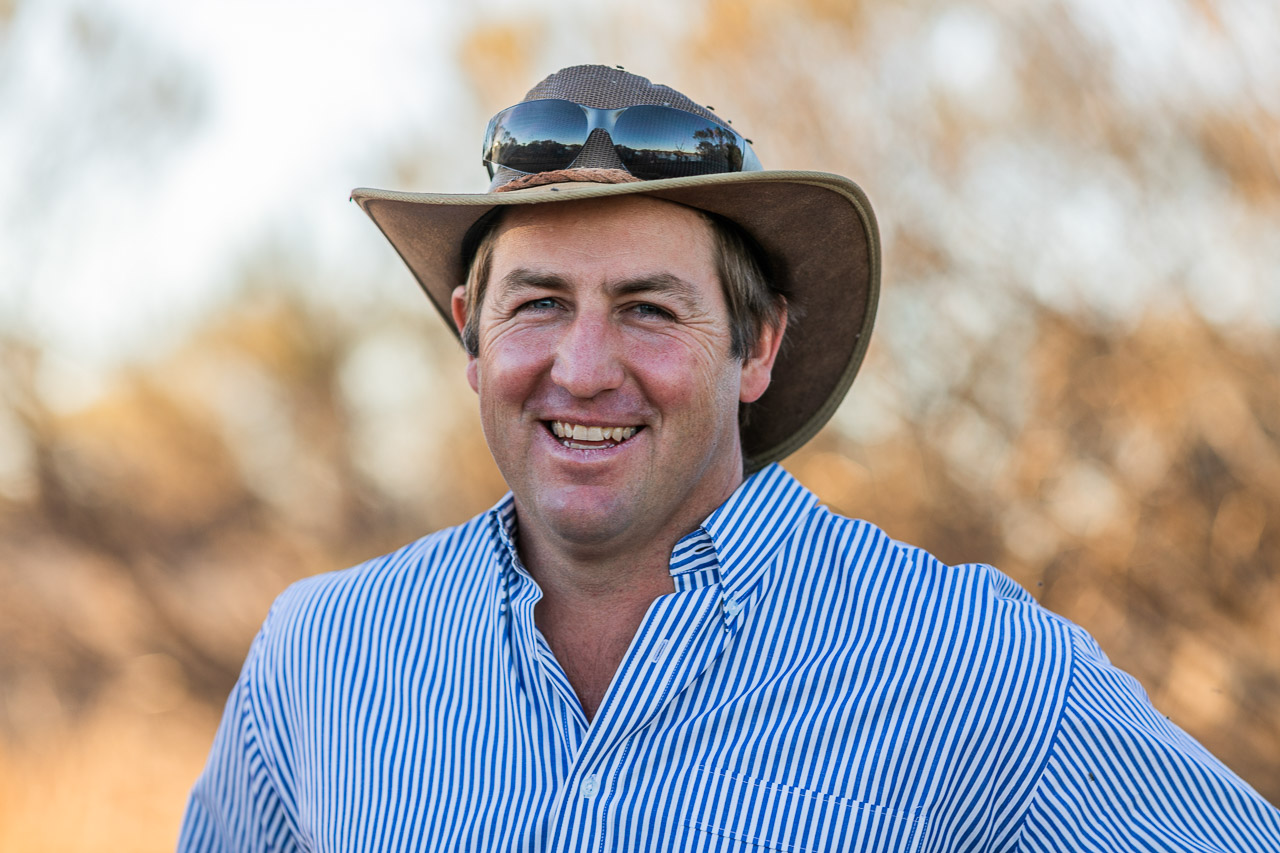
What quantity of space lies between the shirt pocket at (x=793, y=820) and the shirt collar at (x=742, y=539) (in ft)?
0.93

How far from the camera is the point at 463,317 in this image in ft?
7.32

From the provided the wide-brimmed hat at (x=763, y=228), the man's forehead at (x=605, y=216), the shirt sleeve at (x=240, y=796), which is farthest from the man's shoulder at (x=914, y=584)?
the shirt sleeve at (x=240, y=796)

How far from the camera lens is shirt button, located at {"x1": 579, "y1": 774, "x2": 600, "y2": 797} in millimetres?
1608

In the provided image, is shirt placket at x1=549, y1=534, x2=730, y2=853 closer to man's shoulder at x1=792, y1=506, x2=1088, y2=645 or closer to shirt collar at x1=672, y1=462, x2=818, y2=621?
shirt collar at x1=672, y1=462, x2=818, y2=621

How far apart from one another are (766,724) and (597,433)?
0.54m

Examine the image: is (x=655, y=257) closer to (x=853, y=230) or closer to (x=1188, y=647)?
(x=853, y=230)

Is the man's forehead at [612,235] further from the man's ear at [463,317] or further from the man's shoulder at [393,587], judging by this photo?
the man's shoulder at [393,587]

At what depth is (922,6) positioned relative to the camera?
526cm

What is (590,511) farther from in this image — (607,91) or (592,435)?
(607,91)

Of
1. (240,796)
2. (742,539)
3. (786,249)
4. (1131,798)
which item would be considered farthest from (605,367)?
(240,796)

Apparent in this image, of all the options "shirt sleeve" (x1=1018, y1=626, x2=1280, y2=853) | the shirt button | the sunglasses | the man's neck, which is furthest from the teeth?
"shirt sleeve" (x1=1018, y1=626, x2=1280, y2=853)

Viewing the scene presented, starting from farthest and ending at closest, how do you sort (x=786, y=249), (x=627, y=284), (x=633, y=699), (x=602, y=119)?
1. (x=786, y=249)
2. (x=602, y=119)
3. (x=627, y=284)
4. (x=633, y=699)

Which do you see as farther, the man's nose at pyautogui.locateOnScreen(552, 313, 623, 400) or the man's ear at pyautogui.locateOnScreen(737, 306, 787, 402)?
the man's ear at pyautogui.locateOnScreen(737, 306, 787, 402)

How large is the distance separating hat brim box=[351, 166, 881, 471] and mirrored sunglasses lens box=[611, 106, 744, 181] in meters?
0.06
